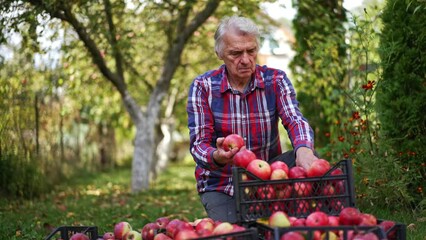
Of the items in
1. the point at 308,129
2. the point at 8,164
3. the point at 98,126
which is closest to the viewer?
the point at 308,129

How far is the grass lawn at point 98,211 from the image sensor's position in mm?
5320

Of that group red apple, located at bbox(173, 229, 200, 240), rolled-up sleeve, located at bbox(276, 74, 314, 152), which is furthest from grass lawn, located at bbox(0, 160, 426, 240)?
red apple, located at bbox(173, 229, 200, 240)

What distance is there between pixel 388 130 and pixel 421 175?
529 mm

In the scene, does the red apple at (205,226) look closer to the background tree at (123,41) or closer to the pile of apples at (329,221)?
the pile of apples at (329,221)

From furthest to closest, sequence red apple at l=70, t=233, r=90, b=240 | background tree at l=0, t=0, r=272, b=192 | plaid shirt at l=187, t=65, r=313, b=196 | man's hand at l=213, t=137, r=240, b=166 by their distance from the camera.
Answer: background tree at l=0, t=0, r=272, b=192, plaid shirt at l=187, t=65, r=313, b=196, red apple at l=70, t=233, r=90, b=240, man's hand at l=213, t=137, r=240, b=166

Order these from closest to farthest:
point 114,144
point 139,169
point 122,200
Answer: point 122,200 → point 139,169 → point 114,144

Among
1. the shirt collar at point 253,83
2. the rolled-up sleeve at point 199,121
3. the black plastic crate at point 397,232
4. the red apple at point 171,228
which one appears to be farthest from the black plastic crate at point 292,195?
the shirt collar at point 253,83

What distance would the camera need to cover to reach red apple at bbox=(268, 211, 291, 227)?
2898 mm

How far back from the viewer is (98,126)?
59.9 ft

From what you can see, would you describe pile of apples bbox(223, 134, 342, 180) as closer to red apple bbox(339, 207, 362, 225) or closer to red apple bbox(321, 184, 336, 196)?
red apple bbox(321, 184, 336, 196)

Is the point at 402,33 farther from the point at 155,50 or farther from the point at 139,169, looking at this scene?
the point at 155,50

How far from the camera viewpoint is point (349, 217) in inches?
114

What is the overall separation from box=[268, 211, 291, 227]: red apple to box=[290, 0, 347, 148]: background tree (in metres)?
5.09

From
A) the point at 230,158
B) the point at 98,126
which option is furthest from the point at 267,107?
the point at 98,126
